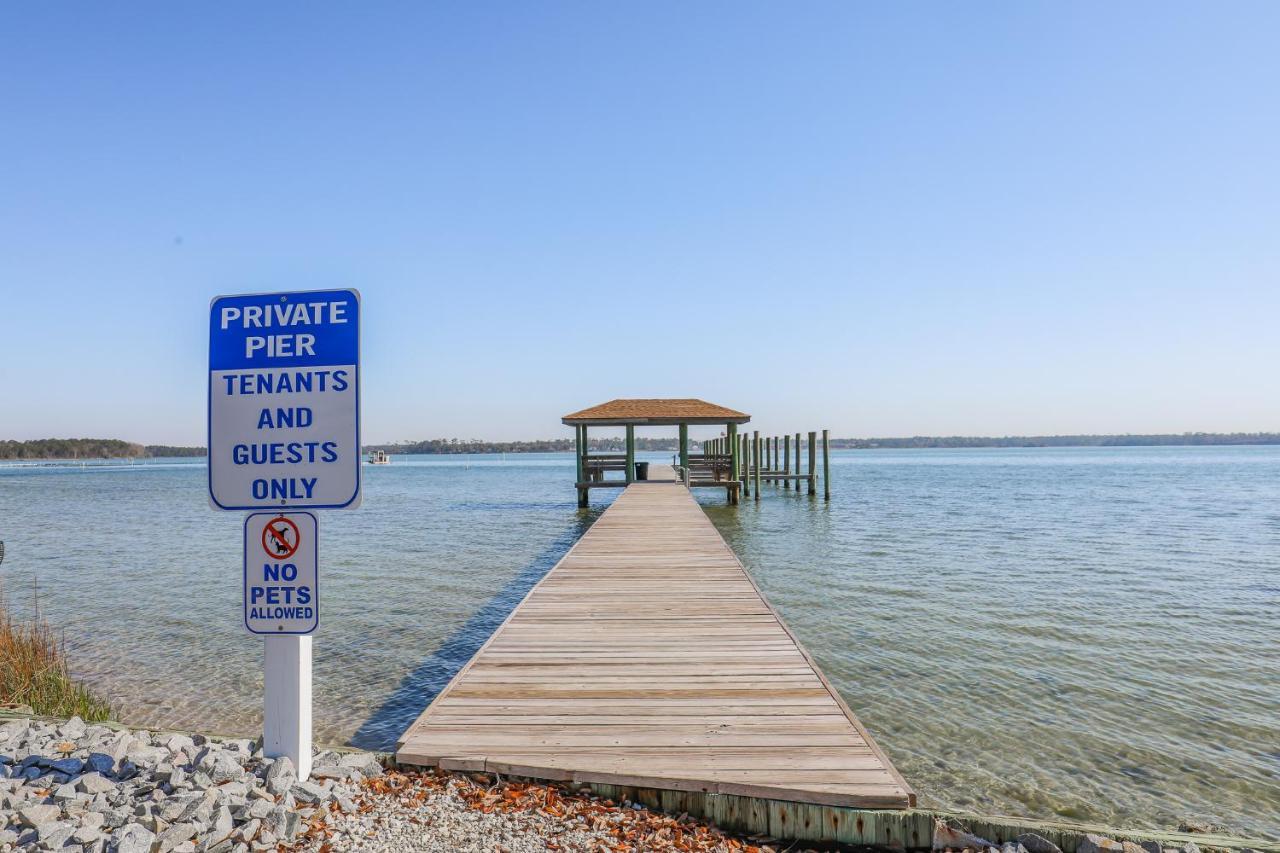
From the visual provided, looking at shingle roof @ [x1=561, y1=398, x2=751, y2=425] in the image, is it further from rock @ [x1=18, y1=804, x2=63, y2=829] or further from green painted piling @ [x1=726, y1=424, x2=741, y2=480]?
rock @ [x1=18, y1=804, x2=63, y2=829]

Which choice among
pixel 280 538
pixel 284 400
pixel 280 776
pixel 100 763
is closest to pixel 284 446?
pixel 284 400

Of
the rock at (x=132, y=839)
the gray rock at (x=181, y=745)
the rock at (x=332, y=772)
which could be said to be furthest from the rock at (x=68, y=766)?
the rock at (x=332, y=772)

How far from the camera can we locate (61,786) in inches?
121

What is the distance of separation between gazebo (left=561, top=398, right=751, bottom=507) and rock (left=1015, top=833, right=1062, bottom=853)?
790 inches

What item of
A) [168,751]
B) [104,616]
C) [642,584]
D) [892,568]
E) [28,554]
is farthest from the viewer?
[28,554]

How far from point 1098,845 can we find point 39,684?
738 centimetres

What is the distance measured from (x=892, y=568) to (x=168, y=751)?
1148cm

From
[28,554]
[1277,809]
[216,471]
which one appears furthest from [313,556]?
[28,554]

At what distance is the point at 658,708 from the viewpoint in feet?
13.1

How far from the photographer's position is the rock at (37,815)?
2.79 m

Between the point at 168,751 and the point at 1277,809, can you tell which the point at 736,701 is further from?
the point at 1277,809

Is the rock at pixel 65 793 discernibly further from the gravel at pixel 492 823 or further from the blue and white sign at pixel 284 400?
the blue and white sign at pixel 284 400

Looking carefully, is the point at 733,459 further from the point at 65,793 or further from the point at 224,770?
the point at 65,793

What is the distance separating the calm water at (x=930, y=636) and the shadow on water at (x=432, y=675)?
3cm
